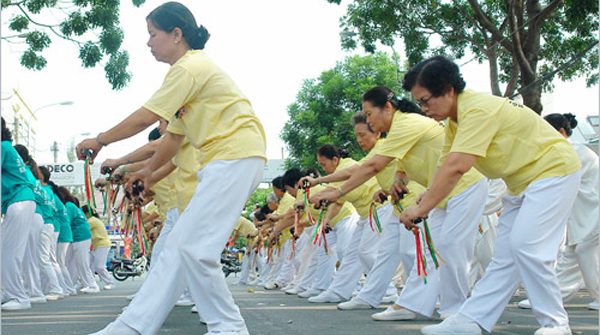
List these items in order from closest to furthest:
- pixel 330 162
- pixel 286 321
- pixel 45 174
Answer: pixel 286 321, pixel 330 162, pixel 45 174

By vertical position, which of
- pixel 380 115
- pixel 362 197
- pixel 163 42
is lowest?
pixel 362 197

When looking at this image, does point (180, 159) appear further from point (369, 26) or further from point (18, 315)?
point (369, 26)

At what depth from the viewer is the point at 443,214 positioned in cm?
820

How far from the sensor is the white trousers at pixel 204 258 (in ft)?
19.1

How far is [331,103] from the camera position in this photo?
4272cm

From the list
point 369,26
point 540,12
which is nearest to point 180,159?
point 540,12

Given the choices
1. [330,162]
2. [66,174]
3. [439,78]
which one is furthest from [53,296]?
[66,174]

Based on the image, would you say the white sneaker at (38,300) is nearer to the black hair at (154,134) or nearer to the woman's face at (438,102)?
the black hair at (154,134)

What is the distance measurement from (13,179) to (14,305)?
4.83 feet

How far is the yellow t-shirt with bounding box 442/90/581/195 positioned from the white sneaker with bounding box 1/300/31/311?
6.56m

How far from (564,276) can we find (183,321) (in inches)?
171

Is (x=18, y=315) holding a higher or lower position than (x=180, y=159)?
lower

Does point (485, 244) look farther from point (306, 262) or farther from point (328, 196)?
point (328, 196)

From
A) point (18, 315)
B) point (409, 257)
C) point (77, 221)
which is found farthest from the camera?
point (77, 221)
